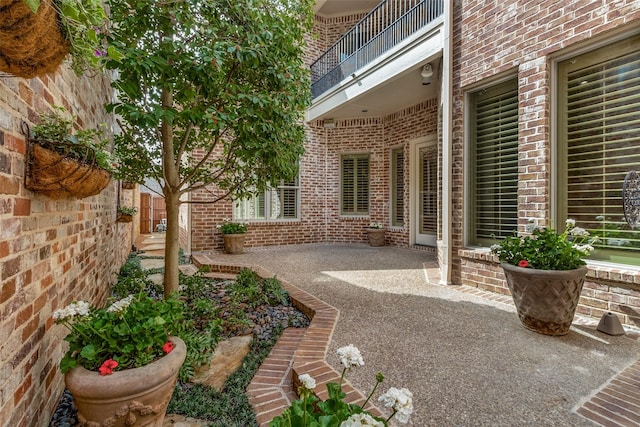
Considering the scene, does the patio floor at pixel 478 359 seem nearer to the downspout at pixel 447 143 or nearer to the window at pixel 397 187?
the downspout at pixel 447 143

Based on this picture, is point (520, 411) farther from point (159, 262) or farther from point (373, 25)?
point (373, 25)

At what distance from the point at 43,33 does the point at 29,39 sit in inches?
1.8

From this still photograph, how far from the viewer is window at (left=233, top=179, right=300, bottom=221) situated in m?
6.98

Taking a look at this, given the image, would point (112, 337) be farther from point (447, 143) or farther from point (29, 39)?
point (447, 143)

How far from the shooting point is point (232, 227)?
20.5 feet

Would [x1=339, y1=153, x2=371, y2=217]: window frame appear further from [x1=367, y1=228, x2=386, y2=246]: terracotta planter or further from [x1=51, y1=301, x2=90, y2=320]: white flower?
[x1=51, y1=301, x2=90, y2=320]: white flower

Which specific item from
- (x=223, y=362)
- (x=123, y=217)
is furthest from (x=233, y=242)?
(x=223, y=362)

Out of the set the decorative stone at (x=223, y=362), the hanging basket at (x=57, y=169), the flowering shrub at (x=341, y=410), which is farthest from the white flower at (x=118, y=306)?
the flowering shrub at (x=341, y=410)

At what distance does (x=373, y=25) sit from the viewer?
6.78m

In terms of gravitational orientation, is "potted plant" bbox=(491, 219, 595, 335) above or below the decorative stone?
above

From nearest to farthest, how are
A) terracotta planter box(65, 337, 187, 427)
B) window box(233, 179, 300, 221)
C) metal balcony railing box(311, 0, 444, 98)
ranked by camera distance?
terracotta planter box(65, 337, 187, 427)
metal balcony railing box(311, 0, 444, 98)
window box(233, 179, 300, 221)

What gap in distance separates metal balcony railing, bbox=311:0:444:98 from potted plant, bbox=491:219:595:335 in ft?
12.1

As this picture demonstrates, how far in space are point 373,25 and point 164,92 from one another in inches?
224

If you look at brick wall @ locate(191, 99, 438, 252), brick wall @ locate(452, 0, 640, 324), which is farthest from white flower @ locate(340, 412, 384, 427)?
brick wall @ locate(191, 99, 438, 252)
